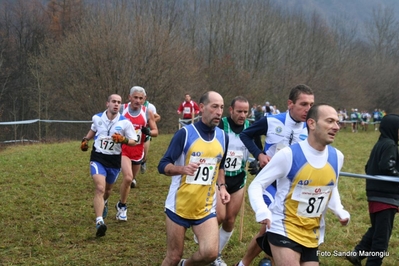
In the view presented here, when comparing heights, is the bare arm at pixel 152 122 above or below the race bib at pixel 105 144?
above

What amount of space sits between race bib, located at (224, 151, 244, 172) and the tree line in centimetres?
2601

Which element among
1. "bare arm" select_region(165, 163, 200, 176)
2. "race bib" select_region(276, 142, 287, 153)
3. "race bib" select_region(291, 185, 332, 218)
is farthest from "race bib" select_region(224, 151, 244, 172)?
"race bib" select_region(291, 185, 332, 218)

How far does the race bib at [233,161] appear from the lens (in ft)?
20.2

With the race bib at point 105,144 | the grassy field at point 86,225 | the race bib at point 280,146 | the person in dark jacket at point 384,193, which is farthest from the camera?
the race bib at point 105,144

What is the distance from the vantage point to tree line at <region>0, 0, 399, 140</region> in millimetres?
31719

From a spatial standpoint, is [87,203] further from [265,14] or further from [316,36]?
[316,36]

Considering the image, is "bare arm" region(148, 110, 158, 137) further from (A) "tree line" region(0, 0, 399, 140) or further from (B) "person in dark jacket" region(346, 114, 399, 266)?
(A) "tree line" region(0, 0, 399, 140)

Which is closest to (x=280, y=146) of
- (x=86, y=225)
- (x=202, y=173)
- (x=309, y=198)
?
(x=202, y=173)

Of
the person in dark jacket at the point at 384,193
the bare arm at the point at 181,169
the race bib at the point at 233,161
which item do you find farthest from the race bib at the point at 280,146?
the bare arm at the point at 181,169

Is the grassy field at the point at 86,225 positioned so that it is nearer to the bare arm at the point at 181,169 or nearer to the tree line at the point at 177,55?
the bare arm at the point at 181,169

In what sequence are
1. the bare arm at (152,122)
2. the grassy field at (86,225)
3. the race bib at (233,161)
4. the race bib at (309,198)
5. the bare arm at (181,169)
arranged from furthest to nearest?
1. the bare arm at (152,122)
2. the grassy field at (86,225)
3. the race bib at (233,161)
4. the bare arm at (181,169)
5. the race bib at (309,198)

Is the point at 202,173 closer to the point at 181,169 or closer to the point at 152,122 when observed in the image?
the point at 181,169

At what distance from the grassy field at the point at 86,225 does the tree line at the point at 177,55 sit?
62.1 ft

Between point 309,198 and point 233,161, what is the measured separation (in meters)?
2.19
